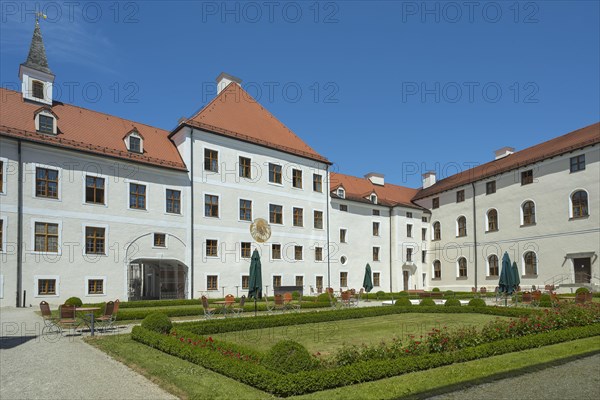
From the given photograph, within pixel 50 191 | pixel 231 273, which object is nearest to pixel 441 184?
pixel 231 273

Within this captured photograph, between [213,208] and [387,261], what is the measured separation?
1766cm

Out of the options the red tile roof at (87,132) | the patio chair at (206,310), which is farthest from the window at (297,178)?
the patio chair at (206,310)

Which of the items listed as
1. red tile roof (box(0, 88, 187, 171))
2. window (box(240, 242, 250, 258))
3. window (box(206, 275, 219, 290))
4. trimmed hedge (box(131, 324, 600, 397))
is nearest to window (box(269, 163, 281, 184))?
window (box(240, 242, 250, 258))

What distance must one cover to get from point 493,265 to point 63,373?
34050 millimetres

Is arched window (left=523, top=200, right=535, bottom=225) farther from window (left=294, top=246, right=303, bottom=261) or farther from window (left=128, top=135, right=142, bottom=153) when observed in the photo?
window (left=128, top=135, right=142, bottom=153)

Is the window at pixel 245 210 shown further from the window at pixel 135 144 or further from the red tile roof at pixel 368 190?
the red tile roof at pixel 368 190

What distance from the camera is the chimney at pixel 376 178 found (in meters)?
45.1

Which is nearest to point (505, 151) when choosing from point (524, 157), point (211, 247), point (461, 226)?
point (524, 157)

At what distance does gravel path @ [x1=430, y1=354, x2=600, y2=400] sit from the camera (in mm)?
6832

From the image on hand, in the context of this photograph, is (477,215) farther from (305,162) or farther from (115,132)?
(115,132)

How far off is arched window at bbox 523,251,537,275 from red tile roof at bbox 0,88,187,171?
24.6 meters

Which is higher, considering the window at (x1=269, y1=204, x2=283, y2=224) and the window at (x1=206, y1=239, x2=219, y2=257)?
the window at (x1=269, y1=204, x2=283, y2=224)

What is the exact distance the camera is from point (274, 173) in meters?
32.7

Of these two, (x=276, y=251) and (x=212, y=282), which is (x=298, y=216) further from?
(x=212, y=282)
